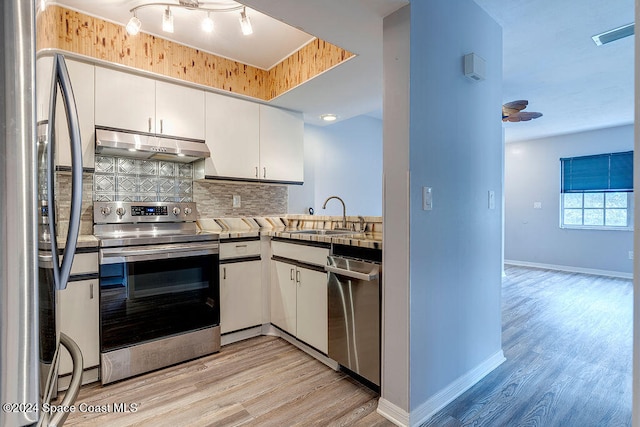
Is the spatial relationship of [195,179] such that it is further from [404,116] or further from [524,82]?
[524,82]

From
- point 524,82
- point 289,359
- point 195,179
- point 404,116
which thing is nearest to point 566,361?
point 289,359

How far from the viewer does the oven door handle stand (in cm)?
201

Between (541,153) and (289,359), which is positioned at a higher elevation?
(541,153)

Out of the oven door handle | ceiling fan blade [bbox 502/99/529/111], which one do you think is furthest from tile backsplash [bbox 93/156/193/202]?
ceiling fan blade [bbox 502/99/529/111]

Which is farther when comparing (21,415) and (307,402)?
(307,402)

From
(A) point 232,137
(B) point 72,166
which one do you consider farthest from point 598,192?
(B) point 72,166

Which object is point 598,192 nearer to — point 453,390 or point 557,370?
point 557,370

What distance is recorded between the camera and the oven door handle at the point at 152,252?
79.0 inches

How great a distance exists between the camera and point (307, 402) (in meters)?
1.80

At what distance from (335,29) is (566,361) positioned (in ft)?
9.29

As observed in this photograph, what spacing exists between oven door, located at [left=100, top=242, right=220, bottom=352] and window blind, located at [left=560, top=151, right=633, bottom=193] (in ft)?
20.1

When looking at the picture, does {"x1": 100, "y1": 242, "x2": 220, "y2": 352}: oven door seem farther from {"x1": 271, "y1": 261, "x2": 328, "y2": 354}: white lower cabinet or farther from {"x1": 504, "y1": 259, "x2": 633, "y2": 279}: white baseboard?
{"x1": 504, "y1": 259, "x2": 633, "y2": 279}: white baseboard

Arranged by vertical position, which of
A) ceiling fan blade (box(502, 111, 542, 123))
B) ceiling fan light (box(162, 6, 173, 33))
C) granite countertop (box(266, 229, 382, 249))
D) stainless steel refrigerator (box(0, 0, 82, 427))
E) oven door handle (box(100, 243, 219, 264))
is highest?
ceiling fan light (box(162, 6, 173, 33))

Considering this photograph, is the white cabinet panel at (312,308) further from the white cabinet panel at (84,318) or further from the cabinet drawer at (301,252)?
the white cabinet panel at (84,318)
